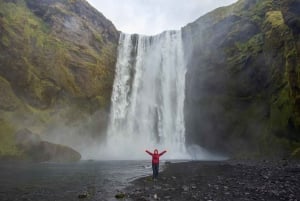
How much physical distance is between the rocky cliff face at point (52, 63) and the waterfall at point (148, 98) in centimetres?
240

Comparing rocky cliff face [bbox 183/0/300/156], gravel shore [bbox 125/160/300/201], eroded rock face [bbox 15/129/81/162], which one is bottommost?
gravel shore [bbox 125/160/300/201]

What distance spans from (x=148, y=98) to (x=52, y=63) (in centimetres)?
1634

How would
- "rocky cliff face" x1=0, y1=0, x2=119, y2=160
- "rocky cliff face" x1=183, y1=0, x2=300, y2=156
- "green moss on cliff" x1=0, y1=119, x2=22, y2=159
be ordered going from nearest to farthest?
"green moss on cliff" x1=0, y1=119, x2=22, y2=159 < "rocky cliff face" x1=183, y1=0, x2=300, y2=156 < "rocky cliff face" x1=0, y1=0, x2=119, y2=160

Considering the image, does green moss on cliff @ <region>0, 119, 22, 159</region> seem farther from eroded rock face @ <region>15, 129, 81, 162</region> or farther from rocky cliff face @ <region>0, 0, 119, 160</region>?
eroded rock face @ <region>15, 129, 81, 162</region>

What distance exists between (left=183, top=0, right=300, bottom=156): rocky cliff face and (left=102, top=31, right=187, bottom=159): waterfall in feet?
9.29

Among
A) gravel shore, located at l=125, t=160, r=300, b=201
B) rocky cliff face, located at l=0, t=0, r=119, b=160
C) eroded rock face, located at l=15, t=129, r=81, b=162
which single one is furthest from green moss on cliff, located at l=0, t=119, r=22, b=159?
gravel shore, located at l=125, t=160, r=300, b=201

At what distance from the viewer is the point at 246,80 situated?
4041 cm

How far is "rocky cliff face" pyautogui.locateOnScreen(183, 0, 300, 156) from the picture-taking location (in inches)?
1347

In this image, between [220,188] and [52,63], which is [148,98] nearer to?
[52,63]

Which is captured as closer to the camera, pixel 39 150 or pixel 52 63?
pixel 39 150

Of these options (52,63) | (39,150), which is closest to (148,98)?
(52,63)

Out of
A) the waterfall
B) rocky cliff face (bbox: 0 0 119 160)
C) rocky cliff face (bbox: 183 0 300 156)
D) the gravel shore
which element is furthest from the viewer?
the waterfall

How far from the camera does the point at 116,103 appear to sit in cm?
5397

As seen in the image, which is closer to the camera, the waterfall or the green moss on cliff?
the green moss on cliff
